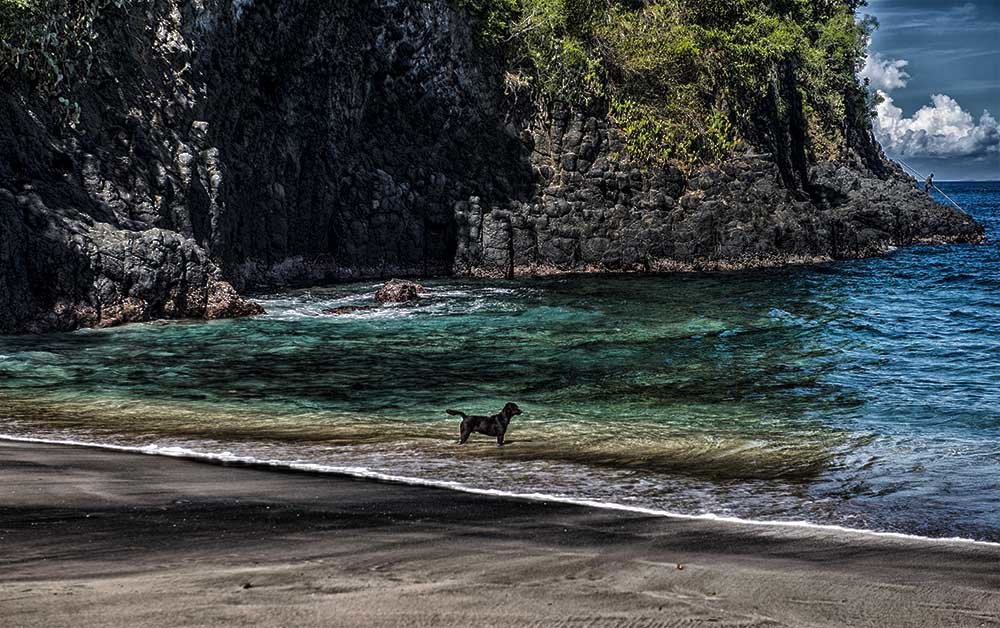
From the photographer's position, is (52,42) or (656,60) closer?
(52,42)

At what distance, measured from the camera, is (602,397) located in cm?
1430

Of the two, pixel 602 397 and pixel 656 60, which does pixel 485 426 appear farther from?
pixel 656 60

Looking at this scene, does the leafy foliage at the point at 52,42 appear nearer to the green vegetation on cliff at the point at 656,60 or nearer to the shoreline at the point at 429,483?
the shoreline at the point at 429,483

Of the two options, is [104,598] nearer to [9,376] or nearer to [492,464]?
[492,464]

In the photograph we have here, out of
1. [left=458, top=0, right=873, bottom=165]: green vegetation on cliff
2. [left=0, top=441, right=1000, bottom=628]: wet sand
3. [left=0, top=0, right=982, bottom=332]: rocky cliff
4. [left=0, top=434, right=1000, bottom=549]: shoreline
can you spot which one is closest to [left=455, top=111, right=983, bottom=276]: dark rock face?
[left=0, top=0, right=982, bottom=332]: rocky cliff

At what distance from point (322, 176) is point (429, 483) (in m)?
30.6

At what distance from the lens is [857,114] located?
6994cm

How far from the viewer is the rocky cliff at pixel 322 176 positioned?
22781mm

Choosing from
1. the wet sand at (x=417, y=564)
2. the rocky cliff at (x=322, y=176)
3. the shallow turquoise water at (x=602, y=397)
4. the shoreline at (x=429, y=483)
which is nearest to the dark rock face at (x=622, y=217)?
the rocky cliff at (x=322, y=176)

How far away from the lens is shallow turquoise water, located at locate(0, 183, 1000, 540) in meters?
9.02

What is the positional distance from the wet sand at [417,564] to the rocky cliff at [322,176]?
1630 centimetres

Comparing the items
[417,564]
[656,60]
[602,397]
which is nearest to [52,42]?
[602,397]

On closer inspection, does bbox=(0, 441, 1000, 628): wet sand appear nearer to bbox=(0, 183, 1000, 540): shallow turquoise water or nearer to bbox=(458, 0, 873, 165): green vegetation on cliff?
bbox=(0, 183, 1000, 540): shallow turquoise water

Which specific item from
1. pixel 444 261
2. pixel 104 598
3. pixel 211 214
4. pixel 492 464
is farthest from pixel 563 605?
pixel 444 261
